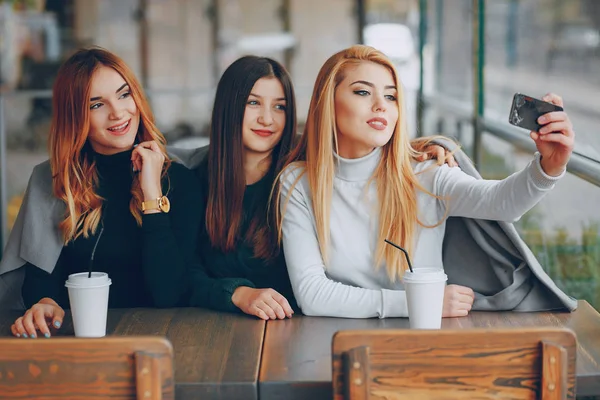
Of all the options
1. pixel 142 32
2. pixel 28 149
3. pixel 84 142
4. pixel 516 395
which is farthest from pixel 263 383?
pixel 142 32

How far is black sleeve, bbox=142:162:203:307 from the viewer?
209 cm

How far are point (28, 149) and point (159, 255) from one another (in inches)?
141

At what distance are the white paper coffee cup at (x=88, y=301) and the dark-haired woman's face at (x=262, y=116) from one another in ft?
2.29

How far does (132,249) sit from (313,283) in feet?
1.83

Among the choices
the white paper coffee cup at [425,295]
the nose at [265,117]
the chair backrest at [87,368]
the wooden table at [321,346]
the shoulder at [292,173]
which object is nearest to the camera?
the chair backrest at [87,368]

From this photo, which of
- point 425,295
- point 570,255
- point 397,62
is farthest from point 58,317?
point 397,62

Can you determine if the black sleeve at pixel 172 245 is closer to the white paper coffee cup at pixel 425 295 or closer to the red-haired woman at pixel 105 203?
the red-haired woman at pixel 105 203

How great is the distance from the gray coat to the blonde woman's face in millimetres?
204

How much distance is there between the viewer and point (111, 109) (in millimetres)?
2156

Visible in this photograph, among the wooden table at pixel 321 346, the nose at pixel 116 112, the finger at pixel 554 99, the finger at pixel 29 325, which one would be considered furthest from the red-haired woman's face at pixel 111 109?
the finger at pixel 554 99

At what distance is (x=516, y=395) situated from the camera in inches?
52.2

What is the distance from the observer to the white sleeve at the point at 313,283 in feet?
6.06

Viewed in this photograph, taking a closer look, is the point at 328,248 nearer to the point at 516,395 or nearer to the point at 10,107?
the point at 516,395

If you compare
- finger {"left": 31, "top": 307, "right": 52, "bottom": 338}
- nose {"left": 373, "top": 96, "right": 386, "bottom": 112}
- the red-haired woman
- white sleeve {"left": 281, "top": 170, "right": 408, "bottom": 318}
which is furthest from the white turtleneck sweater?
finger {"left": 31, "top": 307, "right": 52, "bottom": 338}
